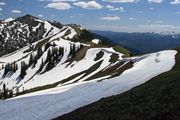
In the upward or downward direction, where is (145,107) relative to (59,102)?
upward

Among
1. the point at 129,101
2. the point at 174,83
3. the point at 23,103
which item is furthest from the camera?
the point at 23,103

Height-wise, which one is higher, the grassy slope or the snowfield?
the grassy slope

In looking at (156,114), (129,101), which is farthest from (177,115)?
(129,101)

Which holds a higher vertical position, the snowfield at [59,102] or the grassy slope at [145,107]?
the grassy slope at [145,107]

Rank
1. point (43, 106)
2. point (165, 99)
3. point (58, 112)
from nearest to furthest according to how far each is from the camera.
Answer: point (165, 99) → point (58, 112) → point (43, 106)

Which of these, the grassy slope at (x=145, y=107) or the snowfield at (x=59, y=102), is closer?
the grassy slope at (x=145, y=107)

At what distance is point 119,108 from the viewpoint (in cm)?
2853

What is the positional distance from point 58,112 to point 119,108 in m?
10.9

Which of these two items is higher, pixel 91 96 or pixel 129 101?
pixel 129 101

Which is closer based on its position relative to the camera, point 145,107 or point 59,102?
point 145,107

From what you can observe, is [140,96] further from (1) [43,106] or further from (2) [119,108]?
(1) [43,106]

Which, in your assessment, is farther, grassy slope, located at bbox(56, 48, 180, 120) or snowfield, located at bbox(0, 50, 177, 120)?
snowfield, located at bbox(0, 50, 177, 120)

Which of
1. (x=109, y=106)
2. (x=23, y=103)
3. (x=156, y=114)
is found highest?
(x=156, y=114)

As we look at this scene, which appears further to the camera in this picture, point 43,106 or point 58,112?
point 43,106
